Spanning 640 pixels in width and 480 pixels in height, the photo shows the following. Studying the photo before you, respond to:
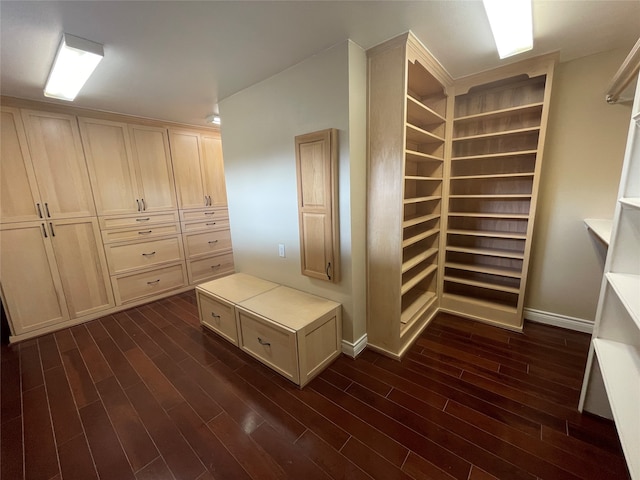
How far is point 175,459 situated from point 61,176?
2.94m

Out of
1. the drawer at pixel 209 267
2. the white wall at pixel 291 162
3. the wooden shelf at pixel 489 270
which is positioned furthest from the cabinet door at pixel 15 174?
the wooden shelf at pixel 489 270

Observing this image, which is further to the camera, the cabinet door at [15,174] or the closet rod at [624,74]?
the cabinet door at [15,174]

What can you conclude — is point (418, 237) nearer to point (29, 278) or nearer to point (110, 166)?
point (110, 166)

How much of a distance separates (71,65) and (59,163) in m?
A: 1.31

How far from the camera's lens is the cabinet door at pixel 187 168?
3439 millimetres

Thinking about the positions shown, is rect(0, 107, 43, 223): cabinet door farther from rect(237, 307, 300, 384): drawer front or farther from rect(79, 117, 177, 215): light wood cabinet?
rect(237, 307, 300, 384): drawer front

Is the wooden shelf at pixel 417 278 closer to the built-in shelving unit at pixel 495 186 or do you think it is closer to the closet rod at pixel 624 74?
the built-in shelving unit at pixel 495 186

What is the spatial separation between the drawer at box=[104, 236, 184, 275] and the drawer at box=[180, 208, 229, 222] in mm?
315

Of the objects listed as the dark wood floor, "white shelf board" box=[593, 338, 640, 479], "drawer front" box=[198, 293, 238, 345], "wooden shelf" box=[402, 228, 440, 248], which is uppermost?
"wooden shelf" box=[402, 228, 440, 248]

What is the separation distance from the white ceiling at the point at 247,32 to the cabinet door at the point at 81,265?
4.27ft

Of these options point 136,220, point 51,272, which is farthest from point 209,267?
point 51,272

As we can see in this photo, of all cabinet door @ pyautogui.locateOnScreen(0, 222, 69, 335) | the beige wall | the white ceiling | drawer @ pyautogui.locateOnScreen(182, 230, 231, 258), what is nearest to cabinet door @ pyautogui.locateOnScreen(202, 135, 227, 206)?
drawer @ pyautogui.locateOnScreen(182, 230, 231, 258)

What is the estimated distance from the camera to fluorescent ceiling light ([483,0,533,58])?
135cm

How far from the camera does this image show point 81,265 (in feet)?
9.21
